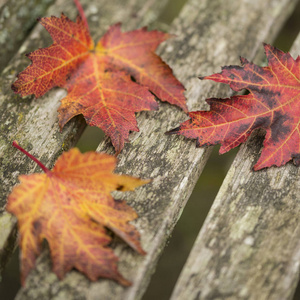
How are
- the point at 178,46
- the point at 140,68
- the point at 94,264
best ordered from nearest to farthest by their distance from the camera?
the point at 94,264 < the point at 140,68 < the point at 178,46

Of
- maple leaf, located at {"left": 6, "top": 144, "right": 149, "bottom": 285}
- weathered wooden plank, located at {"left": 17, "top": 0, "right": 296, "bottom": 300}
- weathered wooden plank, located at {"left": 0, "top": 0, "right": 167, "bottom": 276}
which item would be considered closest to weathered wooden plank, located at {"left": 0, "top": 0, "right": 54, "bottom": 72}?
weathered wooden plank, located at {"left": 0, "top": 0, "right": 167, "bottom": 276}

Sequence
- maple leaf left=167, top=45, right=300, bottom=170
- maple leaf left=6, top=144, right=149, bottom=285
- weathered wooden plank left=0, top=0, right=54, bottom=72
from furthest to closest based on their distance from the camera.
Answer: weathered wooden plank left=0, top=0, right=54, bottom=72, maple leaf left=167, top=45, right=300, bottom=170, maple leaf left=6, top=144, right=149, bottom=285

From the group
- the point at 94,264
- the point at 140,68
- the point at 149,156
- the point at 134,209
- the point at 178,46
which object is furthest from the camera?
the point at 178,46

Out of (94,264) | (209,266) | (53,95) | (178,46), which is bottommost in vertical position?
(94,264)

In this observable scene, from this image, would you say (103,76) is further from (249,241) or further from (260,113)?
(249,241)

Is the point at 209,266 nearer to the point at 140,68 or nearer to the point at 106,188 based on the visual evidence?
the point at 106,188

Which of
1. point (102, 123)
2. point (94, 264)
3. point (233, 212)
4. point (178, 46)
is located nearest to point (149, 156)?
point (102, 123)

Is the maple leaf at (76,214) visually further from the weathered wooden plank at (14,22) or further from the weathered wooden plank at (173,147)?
the weathered wooden plank at (14,22)

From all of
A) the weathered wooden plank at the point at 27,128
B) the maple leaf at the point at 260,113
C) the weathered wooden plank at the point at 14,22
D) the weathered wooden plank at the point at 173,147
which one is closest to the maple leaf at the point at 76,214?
the weathered wooden plank at the point at 173,147

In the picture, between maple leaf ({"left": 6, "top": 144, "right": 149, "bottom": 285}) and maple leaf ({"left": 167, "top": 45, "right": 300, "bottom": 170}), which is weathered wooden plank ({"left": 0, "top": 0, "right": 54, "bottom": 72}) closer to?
maple leaf ({"left": 6, "top": 144, "right": 149, "bottom": 285})
